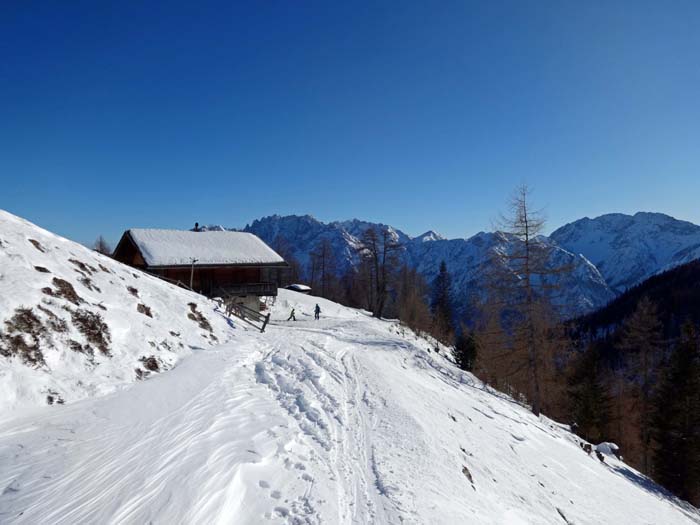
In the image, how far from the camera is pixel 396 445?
→ 6.89m

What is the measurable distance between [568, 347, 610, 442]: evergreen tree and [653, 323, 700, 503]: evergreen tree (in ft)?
10.9

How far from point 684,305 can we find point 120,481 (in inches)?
4993

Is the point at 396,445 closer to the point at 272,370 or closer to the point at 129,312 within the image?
the point at 272,370

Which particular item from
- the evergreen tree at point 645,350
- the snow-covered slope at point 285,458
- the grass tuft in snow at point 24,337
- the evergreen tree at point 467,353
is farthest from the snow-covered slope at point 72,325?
the evergreen tree at point 645,350

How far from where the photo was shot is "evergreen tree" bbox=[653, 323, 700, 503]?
20.2m

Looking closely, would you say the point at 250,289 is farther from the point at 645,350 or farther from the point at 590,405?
the point at 645,350

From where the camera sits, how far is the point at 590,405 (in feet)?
81.7

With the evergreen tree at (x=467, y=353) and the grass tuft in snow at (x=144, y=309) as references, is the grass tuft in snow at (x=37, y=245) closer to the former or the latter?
the grass tuft in snow at (x=144, y=309)

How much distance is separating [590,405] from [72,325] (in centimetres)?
3053

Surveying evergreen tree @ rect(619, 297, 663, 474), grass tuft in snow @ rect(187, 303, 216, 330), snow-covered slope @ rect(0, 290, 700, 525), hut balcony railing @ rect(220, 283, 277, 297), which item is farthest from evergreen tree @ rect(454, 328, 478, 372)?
grass tuft in snow @ rect(187, 303, 216, 330)

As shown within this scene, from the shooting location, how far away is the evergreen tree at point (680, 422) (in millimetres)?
20203

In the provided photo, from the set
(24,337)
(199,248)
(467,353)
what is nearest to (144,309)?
(24,337)

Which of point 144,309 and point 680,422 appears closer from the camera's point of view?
point 144,309

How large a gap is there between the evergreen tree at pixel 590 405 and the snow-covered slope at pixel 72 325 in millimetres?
26047
